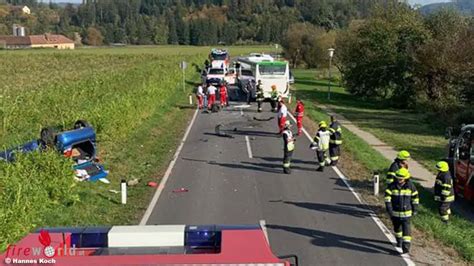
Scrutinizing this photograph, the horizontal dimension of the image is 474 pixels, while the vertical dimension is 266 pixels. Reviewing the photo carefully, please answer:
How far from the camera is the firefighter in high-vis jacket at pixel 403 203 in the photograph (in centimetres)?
1122

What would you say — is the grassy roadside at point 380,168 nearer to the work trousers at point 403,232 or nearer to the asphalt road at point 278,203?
the asphalt road at point 278,203

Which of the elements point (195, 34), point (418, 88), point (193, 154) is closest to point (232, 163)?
point (193, 154)

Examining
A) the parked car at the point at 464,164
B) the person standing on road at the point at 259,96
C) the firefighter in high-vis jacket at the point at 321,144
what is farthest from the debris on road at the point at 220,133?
the parked car at the point at 464,164

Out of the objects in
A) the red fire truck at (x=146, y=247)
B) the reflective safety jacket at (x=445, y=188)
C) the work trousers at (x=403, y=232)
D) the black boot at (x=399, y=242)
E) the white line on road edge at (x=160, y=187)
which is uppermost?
the red fire truck at (x=146, y=247)

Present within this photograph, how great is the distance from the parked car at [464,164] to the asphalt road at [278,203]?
2714 mm

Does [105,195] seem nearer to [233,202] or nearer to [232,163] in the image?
[233,202]

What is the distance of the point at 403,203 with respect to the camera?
11.2 metres

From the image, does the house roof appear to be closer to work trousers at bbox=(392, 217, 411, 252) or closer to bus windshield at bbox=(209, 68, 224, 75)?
bus windshield at bbox=(209, 68, 224, 75)

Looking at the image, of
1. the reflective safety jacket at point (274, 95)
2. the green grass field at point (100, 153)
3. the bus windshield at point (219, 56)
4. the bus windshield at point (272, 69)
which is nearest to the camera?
the green grass field at point (100, 153)

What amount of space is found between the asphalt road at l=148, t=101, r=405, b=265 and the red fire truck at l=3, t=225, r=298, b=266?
4137mm

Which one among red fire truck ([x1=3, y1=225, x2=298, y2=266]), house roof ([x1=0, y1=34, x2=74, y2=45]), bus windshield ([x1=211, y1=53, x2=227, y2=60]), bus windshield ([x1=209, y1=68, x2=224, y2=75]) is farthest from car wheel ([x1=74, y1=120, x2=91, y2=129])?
house roof ([x1=0, y1=34, x2=74, y2=45])

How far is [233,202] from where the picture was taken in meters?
15.0

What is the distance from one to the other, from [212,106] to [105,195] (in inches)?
761

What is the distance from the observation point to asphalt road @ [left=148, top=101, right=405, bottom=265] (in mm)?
11680
